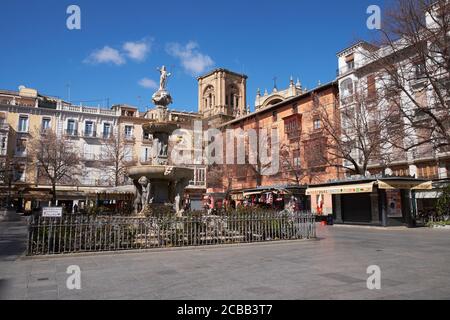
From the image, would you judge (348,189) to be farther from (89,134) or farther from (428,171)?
(89,134)

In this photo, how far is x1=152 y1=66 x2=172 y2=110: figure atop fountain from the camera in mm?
16328

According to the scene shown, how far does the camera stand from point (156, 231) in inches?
457

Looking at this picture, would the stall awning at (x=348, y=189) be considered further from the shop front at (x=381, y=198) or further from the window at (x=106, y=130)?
the window at (x=106, y=130)

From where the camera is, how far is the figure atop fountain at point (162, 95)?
16328 millimetres

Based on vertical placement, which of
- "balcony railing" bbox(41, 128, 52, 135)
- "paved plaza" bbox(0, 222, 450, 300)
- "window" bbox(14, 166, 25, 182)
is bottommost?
"paved plaza" bbox(0, 222, 450, 300)

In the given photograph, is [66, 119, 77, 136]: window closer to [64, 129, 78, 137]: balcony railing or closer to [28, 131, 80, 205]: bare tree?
[64, 129, 78, 137]: balcony railing

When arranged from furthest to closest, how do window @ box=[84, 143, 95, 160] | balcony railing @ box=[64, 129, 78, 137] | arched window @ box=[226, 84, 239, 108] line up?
arched window @ box=[226, 84, 239, 108] → window @ box=[84, 143, 95, 160] → balcony railing @ box=[64, 129, 78, 137]

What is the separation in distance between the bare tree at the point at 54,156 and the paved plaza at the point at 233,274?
2953cm

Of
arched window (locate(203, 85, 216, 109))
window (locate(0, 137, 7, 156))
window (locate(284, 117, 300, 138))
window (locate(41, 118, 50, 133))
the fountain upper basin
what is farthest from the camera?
arched window (locate(203, 85, 216, 109))

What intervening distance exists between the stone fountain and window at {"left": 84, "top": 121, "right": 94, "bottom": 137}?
1382 inches

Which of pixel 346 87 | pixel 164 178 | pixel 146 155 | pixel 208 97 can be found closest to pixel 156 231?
pixel 164 178

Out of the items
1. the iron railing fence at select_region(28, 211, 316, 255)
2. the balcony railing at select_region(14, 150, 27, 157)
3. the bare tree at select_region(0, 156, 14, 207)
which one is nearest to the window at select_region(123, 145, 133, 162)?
the balcony railing at select_region(14, 150, 27, 157)

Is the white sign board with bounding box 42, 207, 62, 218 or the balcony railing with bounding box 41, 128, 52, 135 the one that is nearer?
the white sign board with bounding box 42, 207, 62, 218
